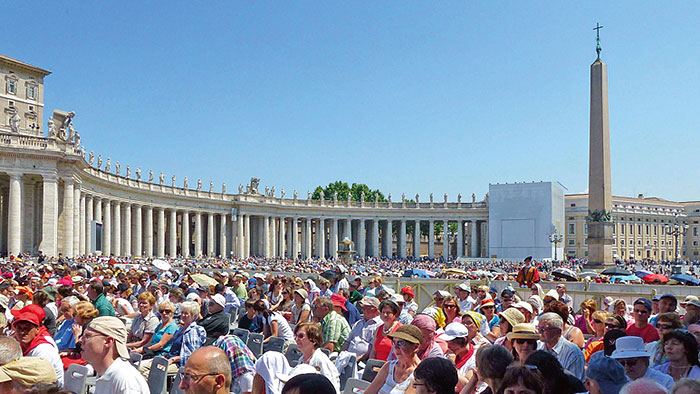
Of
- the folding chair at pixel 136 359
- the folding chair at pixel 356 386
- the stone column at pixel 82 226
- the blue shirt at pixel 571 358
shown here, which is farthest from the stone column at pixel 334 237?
the folding chair at pixel 356 386

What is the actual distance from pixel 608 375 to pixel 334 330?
532cm

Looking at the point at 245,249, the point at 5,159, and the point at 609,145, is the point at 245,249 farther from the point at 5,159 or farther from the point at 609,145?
the point at 609,145

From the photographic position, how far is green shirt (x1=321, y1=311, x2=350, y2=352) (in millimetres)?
9953

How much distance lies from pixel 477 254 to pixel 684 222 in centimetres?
7295

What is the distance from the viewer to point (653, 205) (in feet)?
492

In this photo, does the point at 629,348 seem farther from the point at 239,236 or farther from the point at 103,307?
the point at 239,236

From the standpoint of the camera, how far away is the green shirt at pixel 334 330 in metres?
9.95

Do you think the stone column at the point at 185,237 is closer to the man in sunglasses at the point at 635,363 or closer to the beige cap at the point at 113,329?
the beige cap at the point at 113,329

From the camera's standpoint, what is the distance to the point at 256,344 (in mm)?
10070

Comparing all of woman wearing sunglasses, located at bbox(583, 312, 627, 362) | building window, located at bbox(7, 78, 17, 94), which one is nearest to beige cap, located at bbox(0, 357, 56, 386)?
woman wearing sunglasses, located at bbox(583, 312, 627, 362)

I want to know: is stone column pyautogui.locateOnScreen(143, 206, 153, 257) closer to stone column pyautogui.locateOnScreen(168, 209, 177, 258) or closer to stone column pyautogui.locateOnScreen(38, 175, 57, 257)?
stone column pyautogui.locateOnScreen(168, 209, 177, 258)

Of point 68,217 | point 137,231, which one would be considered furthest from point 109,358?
point 137,231

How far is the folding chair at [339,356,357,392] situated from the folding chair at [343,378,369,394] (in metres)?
1.05

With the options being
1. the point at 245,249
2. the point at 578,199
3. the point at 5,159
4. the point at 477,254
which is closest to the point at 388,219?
the point at 477,254
